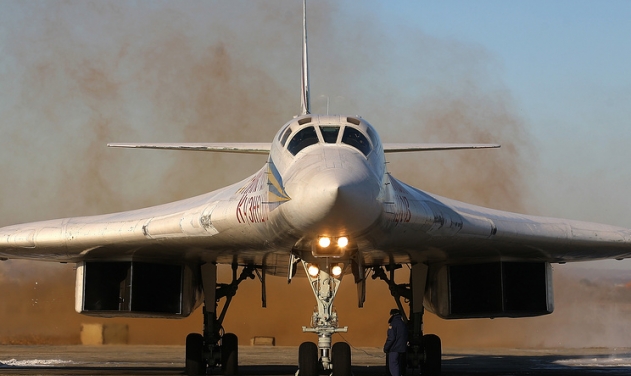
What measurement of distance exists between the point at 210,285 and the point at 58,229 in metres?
2.60

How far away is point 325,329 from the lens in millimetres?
10320

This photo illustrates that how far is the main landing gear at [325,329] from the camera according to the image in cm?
1030

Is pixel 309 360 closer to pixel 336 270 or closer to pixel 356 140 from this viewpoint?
pixel 336 270

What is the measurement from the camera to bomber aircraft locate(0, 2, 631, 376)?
9.57m

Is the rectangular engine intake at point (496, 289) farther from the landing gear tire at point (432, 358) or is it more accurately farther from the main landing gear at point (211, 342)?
the main landing gear at point (211, 342)

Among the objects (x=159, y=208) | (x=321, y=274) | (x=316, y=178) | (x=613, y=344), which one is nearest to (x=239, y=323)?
(x=613, y=344)

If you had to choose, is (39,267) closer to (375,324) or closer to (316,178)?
(375,324)

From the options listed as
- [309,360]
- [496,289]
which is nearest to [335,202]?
[309,360]

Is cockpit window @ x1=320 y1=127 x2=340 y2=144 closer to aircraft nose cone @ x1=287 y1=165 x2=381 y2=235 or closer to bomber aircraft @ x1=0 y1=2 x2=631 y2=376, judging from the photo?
bomber aircraft @ x1=0 y1=2 x2=631 y2=376

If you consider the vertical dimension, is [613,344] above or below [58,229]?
below

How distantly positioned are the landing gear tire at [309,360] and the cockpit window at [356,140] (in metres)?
2.21

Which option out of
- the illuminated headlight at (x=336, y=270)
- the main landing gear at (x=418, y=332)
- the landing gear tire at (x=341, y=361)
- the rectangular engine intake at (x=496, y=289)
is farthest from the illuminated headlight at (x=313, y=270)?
the rectangular engine intake at (x=496, y=289)

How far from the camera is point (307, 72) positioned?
16.6 m

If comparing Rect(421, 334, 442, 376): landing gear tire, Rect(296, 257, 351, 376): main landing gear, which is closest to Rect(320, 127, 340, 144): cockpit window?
Rect(296, 257, 351, 376): main landing gear
